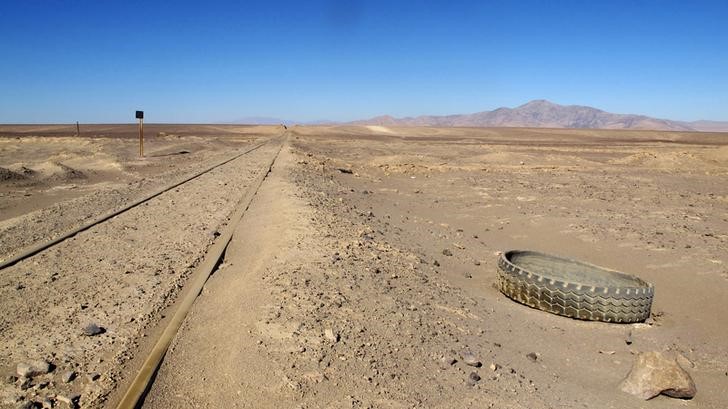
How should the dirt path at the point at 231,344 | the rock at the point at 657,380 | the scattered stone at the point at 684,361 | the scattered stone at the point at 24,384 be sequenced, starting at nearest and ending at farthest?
the dirt path at the point at 231,344, the scattered stone at the point at 24,384, the rock at the point at 657,380, the scattered stone at the point at 684,361

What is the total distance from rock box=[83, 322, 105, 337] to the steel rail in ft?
1.88

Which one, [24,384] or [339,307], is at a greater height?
[339,307]

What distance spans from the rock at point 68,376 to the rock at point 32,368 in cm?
16

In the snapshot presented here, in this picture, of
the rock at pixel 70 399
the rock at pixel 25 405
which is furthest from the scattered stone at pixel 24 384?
the rock at pixel 70 399

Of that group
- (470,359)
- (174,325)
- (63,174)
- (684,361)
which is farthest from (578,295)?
(63,174)

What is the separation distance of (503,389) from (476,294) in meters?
2.42

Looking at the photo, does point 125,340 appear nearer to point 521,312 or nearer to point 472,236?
point 521,312

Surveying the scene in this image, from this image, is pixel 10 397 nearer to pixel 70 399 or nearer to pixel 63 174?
pixel 70 399

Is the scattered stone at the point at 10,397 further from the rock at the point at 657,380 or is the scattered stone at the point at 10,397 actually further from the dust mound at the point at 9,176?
the dust mound at the point at 9,176

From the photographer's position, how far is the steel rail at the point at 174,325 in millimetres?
3516

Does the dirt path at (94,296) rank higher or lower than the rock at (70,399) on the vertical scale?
higher

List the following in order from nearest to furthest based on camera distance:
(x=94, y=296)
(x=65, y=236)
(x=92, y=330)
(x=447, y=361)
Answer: (x=447, y=361) < (x=92, y=330) < (x=94, y=296) < (x=65, y=236)

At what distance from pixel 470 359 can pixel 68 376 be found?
3.04 meters

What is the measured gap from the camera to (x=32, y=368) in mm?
3900
